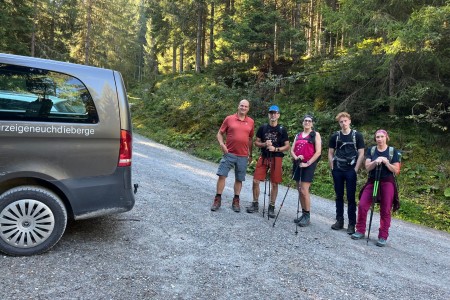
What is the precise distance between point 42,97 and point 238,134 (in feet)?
10.9

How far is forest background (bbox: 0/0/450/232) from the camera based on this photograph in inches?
376

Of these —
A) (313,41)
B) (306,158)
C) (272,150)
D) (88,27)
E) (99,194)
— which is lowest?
(99,194)

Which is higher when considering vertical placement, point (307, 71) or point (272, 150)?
point (307, 71)

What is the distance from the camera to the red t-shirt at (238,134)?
6117 mm

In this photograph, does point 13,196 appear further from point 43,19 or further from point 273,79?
point 43,19

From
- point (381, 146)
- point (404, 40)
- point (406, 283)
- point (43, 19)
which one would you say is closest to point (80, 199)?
point (406, 283)

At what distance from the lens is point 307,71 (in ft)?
50.6

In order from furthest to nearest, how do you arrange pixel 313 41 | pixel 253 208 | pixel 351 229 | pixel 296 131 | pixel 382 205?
pixel 313 41 → pixel 296 131 → pixel 253 208 → pixel 351 229 → pixel 382 205

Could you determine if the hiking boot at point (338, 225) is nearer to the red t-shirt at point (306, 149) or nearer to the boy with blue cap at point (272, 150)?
the boy with blue cap at point (272, 150)

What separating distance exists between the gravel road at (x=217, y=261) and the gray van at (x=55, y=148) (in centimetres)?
46

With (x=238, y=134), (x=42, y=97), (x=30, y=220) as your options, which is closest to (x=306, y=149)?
(x=238, y=134)

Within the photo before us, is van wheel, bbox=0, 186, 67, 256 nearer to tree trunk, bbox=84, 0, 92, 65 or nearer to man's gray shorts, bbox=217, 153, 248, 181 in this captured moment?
man's gray shorts, bbox=217, 153, 248, 181

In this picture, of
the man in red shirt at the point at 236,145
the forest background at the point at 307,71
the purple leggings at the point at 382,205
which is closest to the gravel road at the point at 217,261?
the purple leggings at the point at 382,205

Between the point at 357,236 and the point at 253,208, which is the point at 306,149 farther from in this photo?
the point at 357,236
